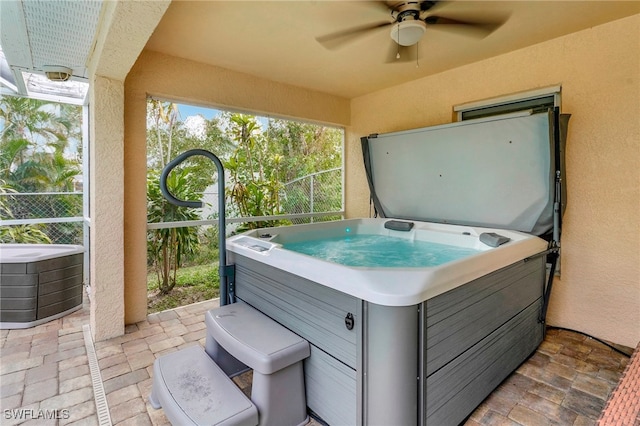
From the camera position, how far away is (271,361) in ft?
4.91

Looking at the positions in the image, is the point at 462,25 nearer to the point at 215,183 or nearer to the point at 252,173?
the point at 215,183

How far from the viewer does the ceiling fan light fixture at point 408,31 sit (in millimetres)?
2026

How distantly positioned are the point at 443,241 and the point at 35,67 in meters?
4.18

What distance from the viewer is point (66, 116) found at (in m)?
4.87

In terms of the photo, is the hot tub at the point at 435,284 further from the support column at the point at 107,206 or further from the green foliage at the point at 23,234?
the green foliage at the point at 23,234

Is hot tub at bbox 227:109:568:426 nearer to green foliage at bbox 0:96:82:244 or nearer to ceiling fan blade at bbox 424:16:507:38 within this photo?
ceiling fan blade at bbox 424:16:507:38

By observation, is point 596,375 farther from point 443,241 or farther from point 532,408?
point 443,241

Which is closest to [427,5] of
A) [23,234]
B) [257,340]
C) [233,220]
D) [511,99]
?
[511,99]

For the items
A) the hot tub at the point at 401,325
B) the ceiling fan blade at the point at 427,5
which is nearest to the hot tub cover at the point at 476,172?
the hot tub at the point at 401,325

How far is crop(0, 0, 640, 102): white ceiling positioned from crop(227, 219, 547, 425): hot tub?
1.71 meters

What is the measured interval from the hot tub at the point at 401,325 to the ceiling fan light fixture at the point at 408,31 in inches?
58.6

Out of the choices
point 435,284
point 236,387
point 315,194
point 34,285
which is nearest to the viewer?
point 435,284

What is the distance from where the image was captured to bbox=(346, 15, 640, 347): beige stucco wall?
97.0 inches

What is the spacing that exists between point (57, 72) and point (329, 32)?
8.55ft
